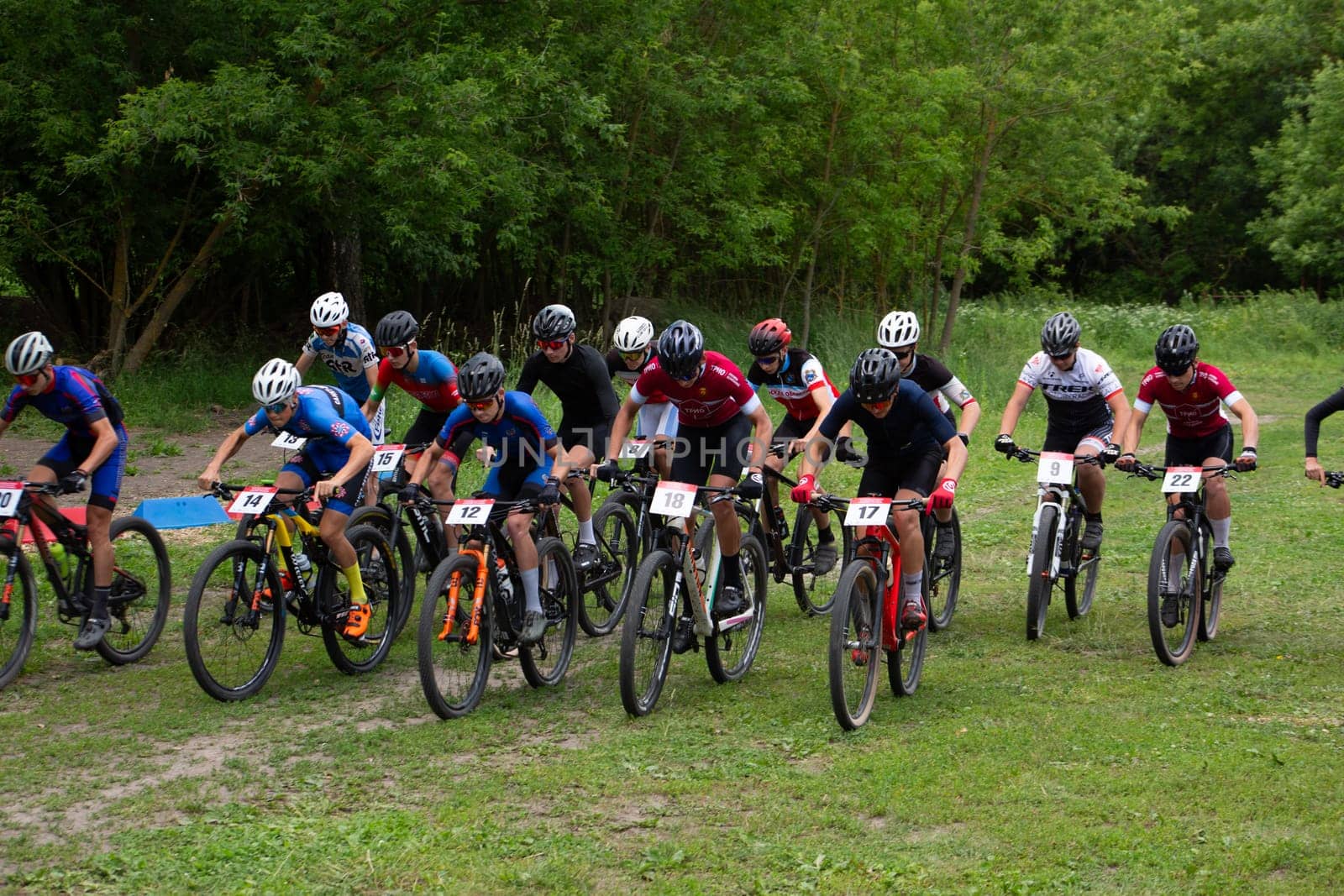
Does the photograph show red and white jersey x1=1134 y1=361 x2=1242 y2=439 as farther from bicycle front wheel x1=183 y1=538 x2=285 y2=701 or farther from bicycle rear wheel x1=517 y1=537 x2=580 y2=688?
bicycle front wheel x1=183 y1=538 x2=285 y2=701

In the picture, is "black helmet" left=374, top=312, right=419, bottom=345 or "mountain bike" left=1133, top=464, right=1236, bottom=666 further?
"black helmet" left=374, top=312, right=419, bottom=345

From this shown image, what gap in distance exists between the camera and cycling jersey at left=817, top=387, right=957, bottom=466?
25.0ft

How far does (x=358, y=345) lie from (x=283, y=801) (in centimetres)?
479

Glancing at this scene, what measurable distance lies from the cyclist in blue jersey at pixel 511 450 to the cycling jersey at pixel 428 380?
1036 mm

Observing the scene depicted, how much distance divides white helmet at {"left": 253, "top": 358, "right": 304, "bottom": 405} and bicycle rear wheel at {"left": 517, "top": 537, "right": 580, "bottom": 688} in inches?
64.8

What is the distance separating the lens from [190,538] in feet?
38.1

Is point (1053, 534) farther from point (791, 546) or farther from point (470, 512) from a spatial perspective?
point (470, 512)

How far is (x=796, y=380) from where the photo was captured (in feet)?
31.2

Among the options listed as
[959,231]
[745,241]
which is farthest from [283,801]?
[959,231]

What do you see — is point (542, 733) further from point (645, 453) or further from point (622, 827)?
point (645, 453)

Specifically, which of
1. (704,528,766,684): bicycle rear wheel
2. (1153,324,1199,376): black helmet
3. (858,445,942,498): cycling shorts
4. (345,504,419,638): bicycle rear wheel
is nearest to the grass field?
(704,528,766,684): bicycle rear wheel

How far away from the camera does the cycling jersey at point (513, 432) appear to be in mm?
7812

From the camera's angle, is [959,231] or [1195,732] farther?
[959,231]

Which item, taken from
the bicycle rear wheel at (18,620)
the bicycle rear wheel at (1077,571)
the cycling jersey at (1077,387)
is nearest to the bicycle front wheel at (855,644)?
the bicycle rear wheel at (1077,571)
